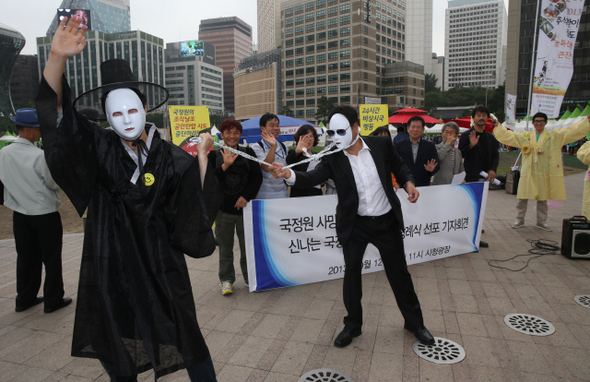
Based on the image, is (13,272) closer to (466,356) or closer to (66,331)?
(66,331)

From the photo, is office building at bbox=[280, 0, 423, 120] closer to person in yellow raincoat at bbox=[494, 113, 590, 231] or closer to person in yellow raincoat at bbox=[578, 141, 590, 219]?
person in yellow raincoat at bbox=[494, 113, 590, 231]

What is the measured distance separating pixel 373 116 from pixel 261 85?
103m

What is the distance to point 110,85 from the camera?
6.49ft

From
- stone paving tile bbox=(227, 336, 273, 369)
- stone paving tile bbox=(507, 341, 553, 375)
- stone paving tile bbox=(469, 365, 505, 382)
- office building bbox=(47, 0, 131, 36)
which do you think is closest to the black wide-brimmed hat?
stone paving tile bbox=(227, 336, 273, 369)

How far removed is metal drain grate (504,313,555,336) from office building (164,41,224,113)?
13278cm

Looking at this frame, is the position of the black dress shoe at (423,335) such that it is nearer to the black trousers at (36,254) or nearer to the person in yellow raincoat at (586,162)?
the black trousers at (36,254)

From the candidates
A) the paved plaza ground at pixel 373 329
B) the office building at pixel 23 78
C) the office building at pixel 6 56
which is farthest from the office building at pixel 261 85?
the paved plaza ground at pixel 373 329

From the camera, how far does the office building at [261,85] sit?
4151 inches

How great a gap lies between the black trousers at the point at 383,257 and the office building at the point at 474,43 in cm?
18855

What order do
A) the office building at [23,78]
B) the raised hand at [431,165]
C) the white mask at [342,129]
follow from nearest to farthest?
the white mask at [342,129]
the raised hand at [431,165]
the office building at [23,78]

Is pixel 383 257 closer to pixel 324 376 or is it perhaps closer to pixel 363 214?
pixel 363 214

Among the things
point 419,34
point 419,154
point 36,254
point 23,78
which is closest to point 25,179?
point 36,254

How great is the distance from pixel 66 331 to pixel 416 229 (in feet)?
13.6

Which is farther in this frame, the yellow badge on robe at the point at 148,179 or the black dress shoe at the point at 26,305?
the black dress shoe at the point at 26,305
